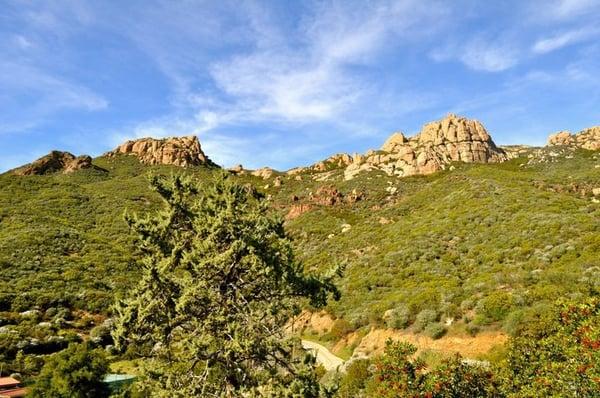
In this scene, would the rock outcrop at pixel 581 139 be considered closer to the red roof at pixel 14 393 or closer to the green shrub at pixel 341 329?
the green shrub at pixel 341 329

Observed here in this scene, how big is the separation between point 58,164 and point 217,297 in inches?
4565

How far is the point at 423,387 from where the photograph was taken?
14.5 metres

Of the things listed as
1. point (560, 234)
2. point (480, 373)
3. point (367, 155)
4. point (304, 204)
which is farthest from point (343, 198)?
point (480, 373)

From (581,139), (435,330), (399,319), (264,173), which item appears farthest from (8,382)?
(581,139)

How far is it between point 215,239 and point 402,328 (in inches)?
830

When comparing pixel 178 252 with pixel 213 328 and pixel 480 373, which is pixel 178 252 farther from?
pixel 480 373

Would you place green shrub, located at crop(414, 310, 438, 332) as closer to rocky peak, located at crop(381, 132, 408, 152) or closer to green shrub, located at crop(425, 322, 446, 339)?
green shrub, located at crop(425, 322, 446, 339)

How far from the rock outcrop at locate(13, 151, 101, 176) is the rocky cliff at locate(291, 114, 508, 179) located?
71.0 meters

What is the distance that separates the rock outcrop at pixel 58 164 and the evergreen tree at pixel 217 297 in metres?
105

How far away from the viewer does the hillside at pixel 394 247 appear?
29.4 m

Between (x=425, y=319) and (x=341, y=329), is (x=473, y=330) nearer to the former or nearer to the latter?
(x=425, y=319)

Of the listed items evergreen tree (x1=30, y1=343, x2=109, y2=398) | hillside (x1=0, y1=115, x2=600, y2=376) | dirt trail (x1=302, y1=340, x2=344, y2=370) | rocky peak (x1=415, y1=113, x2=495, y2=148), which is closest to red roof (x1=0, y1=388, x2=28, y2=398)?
evergreen tree (x1=30, y1=343, x2=109, y2=398)

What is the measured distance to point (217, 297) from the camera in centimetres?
1302

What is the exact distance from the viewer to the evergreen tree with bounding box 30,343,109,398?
937 inches
